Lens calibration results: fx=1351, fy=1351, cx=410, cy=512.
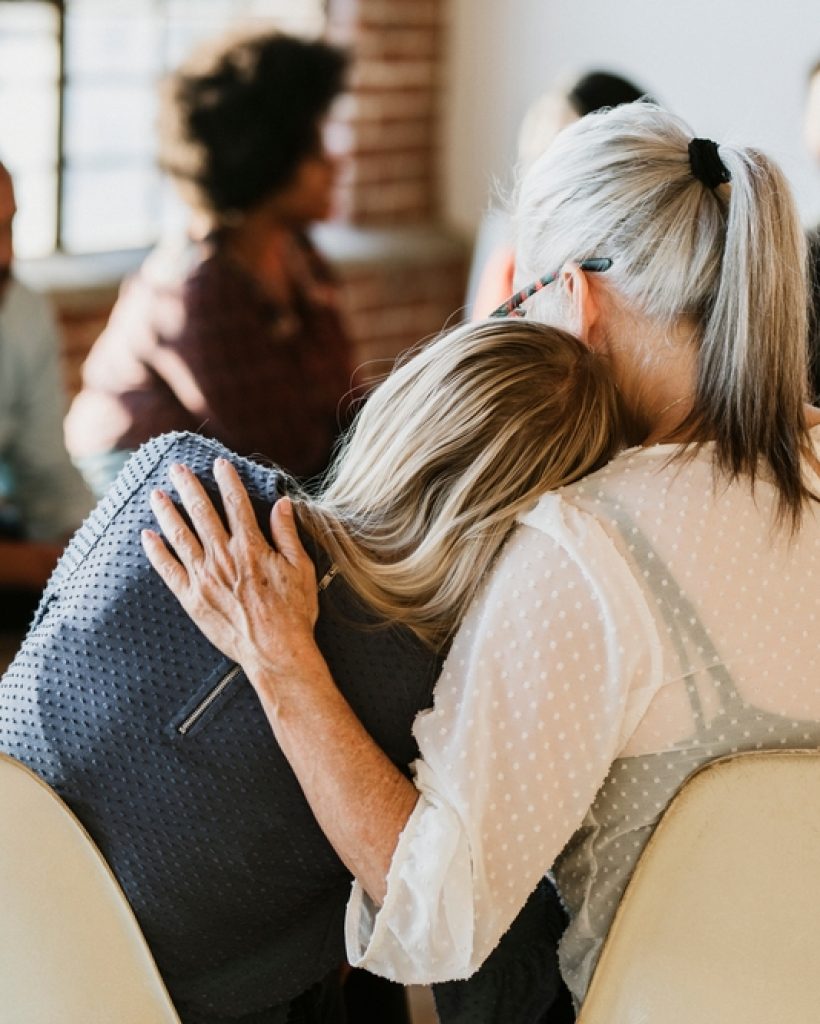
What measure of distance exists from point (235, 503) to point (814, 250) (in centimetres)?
116

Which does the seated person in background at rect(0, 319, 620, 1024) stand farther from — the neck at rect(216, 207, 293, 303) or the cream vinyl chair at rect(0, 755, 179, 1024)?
the neck at rect(216, 207, 293, 303)

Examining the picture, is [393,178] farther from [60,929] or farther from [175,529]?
[60,929]

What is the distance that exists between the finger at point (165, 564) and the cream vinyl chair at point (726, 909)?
457 millimetres

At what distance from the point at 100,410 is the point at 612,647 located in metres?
1.89

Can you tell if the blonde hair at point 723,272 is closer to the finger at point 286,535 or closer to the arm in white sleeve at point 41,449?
the finger at point 286,535

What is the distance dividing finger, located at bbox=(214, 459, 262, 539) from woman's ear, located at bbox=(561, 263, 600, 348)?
35cm

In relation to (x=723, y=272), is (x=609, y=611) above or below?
below

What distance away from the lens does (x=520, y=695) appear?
3.59 ft

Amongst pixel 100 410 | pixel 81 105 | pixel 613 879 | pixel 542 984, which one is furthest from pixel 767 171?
pixel 81 105

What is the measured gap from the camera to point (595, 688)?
1.10 m

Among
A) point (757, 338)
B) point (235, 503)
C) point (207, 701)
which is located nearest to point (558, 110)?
point (757, 338)

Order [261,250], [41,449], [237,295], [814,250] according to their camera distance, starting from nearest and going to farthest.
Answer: [814,250] → [41,449] → [237,295] → [261,250]

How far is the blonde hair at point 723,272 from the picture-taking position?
118cm

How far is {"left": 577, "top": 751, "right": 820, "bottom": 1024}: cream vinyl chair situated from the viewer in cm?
115
